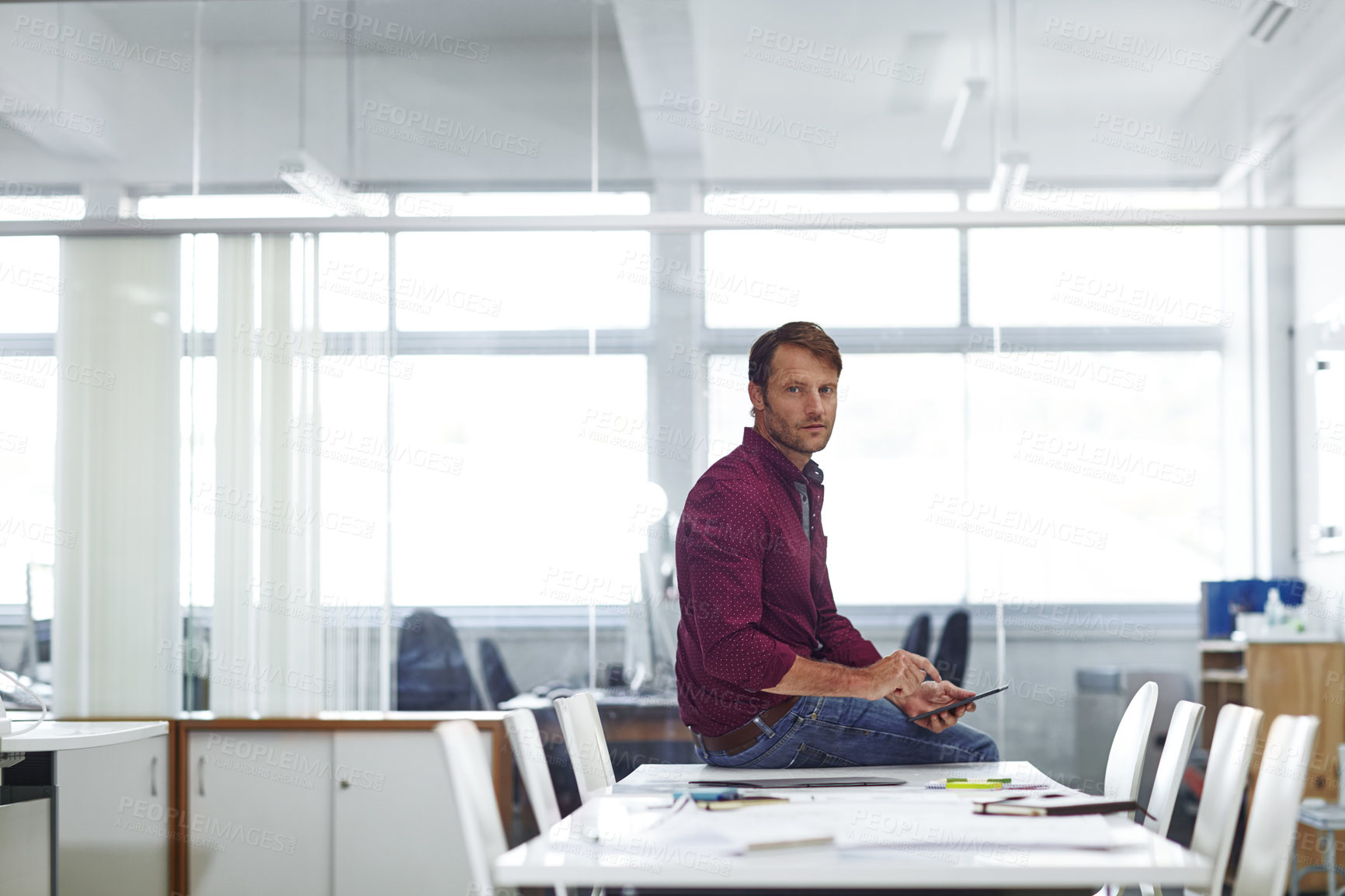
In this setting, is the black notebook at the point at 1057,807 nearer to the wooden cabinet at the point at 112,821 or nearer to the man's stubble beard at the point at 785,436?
the man's stubble beard at the point at 785,436

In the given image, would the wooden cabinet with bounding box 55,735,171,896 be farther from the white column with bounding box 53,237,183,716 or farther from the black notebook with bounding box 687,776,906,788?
the black notebook with bounding box 687,776,906,788

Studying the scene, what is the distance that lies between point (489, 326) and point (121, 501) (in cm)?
152

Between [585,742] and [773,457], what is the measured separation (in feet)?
2.31

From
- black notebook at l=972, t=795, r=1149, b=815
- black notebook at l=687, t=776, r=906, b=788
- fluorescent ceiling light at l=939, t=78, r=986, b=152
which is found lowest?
black notebook at l=687, t=776, r=906, b=788

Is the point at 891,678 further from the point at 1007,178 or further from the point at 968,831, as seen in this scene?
the point at 1007,178

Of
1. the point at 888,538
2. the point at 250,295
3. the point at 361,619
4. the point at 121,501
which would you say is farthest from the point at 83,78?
the point at 888,538

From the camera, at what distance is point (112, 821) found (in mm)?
4355

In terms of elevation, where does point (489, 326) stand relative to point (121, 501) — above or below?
above

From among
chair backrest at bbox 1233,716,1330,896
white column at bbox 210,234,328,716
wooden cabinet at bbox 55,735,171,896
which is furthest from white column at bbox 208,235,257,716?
chair backrest at bbox 1233,716,1330,896

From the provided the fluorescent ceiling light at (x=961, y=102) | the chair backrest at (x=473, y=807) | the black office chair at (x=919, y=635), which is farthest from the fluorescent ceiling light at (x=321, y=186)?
the chair backrest at (x=473, y=807)

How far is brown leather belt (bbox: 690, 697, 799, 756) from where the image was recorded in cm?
235

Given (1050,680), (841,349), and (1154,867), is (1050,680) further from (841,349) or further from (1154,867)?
(1154,867)

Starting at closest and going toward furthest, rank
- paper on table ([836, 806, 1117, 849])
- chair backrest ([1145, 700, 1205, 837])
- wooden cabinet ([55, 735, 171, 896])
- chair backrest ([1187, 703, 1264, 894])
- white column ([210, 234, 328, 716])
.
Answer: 1. paper on table ([836, 806, 1117, 849])
2. chair backrest ([1187, 703, 1264, 894])
3. chair backrest ([1145, 700, 1205, 837])
4. wooden cabinet ([55, 735, 171, 896])
5. white column ([210, 234, 328, 716])

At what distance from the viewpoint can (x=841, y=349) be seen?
4805mm
